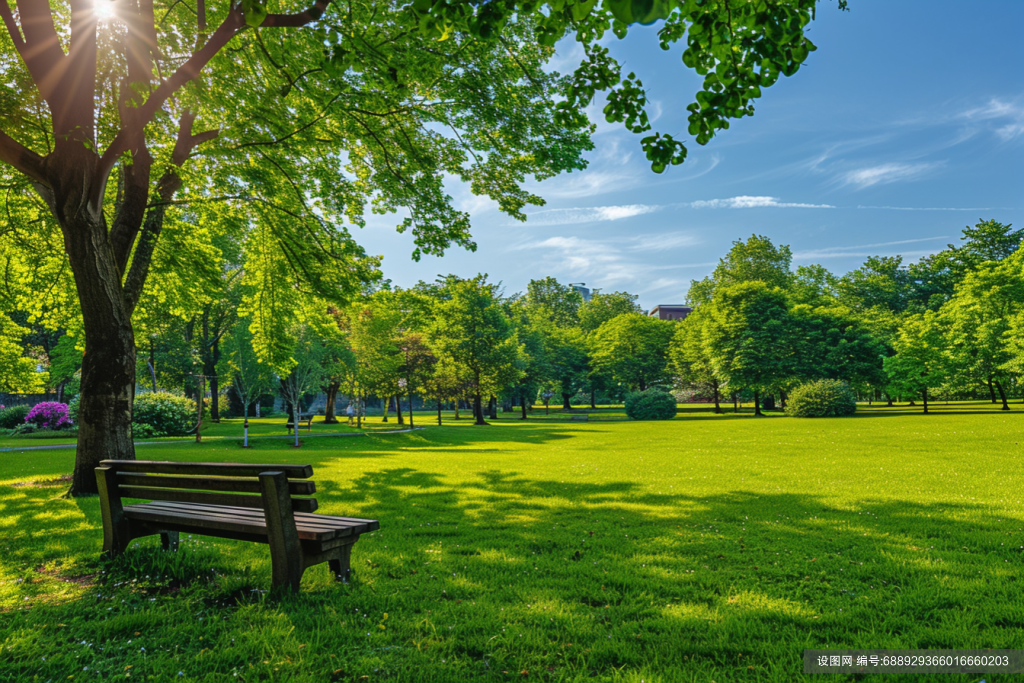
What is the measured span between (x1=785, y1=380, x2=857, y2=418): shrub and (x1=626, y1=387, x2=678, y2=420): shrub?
389 inches

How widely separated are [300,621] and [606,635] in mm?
2271

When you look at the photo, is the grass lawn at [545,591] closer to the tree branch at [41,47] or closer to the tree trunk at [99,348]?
the tree trunk at [99,348]

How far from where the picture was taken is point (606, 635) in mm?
3449

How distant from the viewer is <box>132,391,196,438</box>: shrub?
26406 millimetres

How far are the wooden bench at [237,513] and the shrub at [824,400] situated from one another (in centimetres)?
4178

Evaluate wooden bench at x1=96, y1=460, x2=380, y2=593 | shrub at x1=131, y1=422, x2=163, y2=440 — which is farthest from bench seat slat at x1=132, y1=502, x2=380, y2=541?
shrub at x1=131, y1=422, x2=163, y2=440

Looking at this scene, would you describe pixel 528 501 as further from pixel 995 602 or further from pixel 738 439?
pixel 738 439

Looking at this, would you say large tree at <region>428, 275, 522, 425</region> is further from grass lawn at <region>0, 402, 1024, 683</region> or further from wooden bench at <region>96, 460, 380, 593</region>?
wooden bench at <region>96, 460, 380, 593</region>

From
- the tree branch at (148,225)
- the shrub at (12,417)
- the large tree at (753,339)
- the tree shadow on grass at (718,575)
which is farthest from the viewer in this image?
the large tree at (753,339)

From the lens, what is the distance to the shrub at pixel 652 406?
A: 143ft

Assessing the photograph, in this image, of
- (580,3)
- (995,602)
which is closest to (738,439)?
(995,602)

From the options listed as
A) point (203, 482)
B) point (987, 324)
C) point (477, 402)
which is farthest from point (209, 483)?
point (987, 324)

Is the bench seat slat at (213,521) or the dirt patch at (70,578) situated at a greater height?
the bench seat slat at (213,521)

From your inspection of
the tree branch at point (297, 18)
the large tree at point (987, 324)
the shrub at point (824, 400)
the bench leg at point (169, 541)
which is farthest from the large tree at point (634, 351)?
the bench leg at point (169, 541)
